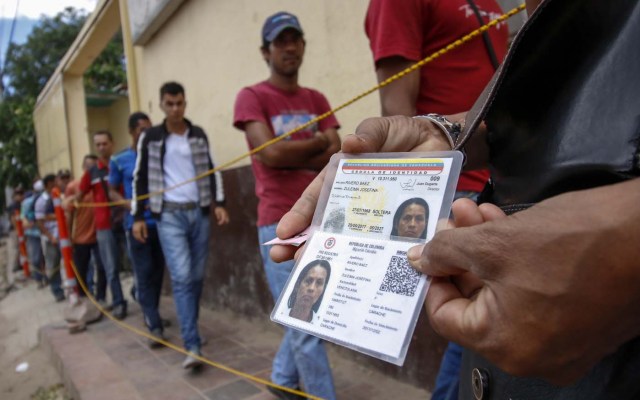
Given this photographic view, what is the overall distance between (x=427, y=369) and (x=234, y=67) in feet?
9.58

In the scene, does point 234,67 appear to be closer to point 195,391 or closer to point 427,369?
point 195,391

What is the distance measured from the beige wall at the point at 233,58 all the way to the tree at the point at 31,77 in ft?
25.7

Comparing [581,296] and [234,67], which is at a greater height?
[234,67]

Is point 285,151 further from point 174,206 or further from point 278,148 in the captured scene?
Answer: point 174,206

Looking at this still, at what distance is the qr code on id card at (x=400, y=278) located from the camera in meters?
0.69

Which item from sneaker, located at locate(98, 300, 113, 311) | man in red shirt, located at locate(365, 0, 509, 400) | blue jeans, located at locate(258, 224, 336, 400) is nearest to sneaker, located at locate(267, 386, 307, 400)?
blue jeans, located at locate(258, 224, 336, 400)

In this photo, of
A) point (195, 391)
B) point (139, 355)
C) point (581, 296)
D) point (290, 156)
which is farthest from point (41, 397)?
point (581, 296)

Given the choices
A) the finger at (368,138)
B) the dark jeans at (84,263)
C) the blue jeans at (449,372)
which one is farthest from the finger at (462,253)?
the dark jeans at (84,263)

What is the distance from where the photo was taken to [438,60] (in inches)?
64.6

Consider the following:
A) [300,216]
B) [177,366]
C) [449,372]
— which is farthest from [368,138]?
[177,366]

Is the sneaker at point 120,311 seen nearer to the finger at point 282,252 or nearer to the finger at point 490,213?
the finger at point 282,252

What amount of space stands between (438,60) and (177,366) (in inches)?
102

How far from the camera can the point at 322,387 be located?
2.12 m

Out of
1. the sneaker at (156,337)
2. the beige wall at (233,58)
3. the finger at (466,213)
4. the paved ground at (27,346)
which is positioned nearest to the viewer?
the finger at (466,213)
